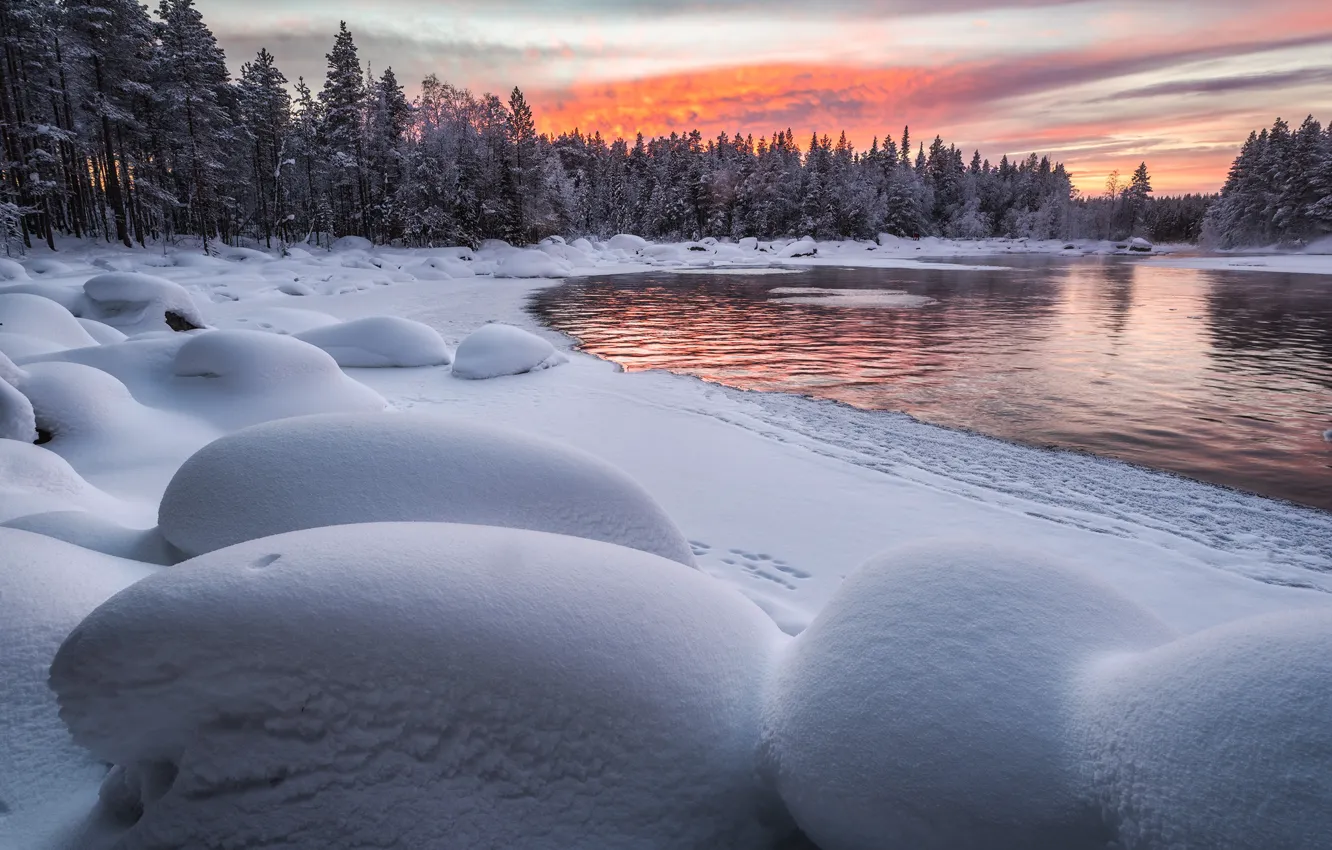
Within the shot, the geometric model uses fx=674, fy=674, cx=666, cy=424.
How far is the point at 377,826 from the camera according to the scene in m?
1.75

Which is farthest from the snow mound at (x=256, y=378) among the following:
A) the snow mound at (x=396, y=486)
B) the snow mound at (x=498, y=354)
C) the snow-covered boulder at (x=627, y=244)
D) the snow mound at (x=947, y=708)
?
the snow-covered boulder at (x=627, y=244)

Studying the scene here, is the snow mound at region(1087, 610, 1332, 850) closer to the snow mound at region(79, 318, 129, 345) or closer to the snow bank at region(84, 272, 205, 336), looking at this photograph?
the snow mound at region(79, 318, 129, 345)

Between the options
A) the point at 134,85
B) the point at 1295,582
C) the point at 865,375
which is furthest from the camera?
the point at 134,85

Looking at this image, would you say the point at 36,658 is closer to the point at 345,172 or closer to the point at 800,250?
the point at 345,172

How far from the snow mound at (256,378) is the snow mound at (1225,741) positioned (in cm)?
685

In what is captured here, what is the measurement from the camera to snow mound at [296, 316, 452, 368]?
10750 millimetres

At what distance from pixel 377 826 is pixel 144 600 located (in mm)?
924

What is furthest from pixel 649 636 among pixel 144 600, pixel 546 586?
pixel 144 600

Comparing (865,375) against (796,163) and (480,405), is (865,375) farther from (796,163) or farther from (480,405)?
(796,163)

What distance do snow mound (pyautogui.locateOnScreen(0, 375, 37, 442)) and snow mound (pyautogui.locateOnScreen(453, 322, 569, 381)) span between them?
5.40m

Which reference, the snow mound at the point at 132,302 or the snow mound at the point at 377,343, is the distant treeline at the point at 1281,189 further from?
the snow mound at the point at 132,302

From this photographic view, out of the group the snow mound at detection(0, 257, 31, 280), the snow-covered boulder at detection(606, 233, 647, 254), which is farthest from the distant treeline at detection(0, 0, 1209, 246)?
the snow-covered boulder at detection(606, 233, 647, 254)

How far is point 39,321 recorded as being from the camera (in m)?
9.15

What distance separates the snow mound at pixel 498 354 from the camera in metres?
10.3
